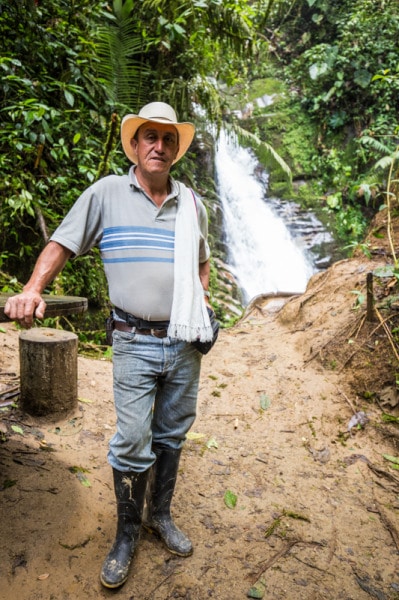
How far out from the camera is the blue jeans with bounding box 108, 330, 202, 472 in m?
1.92

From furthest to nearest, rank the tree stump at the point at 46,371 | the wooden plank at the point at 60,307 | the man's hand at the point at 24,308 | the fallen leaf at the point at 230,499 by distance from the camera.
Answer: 1. the tree stump at the point at 46,371
2. the fallen leaf at the point at 230,499
3. the wooden plank at the point at 60,307
4. the man's hand at the point at 24,308

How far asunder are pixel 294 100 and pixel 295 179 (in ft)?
11.7

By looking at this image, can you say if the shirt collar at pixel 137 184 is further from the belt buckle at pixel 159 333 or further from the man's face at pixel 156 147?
the belt buckle at pixel 159 333

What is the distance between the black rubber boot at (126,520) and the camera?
6.29ft

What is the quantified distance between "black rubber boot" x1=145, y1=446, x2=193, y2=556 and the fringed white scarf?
70cm

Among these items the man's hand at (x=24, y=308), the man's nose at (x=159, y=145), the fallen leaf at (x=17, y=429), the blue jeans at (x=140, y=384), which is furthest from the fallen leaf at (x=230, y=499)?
the man's nose at (x=159, y=145)

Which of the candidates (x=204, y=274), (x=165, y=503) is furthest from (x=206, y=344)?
(x=165, y=503)

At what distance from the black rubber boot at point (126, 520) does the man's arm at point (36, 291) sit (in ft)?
2.91

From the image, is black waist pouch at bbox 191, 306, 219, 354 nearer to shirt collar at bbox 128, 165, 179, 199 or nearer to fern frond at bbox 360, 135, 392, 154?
shirt collar at bbox 128, 165, 179, 199

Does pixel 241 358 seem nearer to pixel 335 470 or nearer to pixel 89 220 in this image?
pixel 335 470

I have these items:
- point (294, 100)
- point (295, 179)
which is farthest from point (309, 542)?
point (294, 100)

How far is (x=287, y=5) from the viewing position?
51.2 ft

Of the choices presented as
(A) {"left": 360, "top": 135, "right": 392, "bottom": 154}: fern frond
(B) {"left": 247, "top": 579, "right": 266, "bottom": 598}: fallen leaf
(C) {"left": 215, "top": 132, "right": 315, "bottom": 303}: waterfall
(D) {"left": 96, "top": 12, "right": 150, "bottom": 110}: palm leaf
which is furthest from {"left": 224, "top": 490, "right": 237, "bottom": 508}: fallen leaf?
(C) {"left": 215, "top": 132, "right": 315, "bottom": 303}: waterfall

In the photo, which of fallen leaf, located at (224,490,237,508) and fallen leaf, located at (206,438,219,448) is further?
fallen leaf, located at (206,438,219,448)
